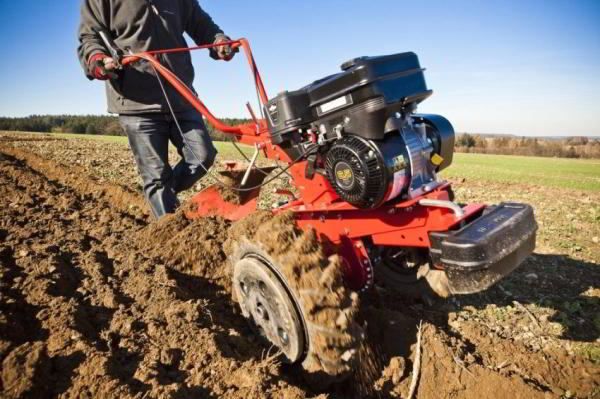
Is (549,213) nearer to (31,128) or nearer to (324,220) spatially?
(324,220)

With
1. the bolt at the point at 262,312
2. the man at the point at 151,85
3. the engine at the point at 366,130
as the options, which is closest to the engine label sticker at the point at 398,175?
the engine at the point at 366,130

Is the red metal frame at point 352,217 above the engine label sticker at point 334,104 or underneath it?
underneath

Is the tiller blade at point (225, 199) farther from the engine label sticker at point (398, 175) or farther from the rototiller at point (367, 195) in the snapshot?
the engine label sticker at point (398, 175)

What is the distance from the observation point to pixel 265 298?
8.03 feet

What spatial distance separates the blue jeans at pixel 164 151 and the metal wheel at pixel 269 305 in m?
1.60

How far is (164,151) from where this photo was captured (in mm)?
3932

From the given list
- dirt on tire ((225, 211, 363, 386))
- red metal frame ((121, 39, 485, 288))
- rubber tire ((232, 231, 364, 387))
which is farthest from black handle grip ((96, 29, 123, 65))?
rubber tire ((232, 231, 364, 387))

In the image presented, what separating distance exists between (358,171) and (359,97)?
426 millimetres

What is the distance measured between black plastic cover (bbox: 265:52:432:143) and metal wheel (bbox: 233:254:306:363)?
0.92m

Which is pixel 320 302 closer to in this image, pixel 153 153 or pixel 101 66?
pixel 153 153

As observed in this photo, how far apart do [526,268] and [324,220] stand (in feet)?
9.50

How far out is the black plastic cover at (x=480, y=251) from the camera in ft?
6.44

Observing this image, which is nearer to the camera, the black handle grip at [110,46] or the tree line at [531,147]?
the black handle grip at [110,46]

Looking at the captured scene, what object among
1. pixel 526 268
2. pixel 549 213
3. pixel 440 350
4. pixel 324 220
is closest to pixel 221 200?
pixel 324 220
